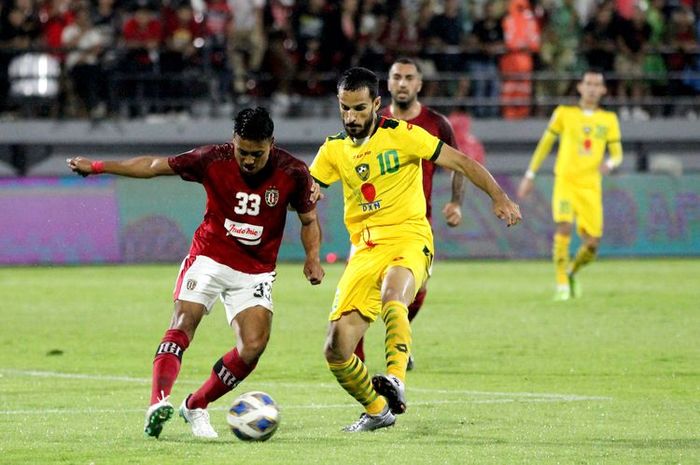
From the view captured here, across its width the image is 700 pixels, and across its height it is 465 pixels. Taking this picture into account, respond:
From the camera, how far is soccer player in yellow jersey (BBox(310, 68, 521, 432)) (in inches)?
338

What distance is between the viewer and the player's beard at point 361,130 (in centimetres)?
891

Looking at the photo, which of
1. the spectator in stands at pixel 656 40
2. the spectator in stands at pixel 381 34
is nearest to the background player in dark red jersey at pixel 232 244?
the spectator in stands at pixel 381 34

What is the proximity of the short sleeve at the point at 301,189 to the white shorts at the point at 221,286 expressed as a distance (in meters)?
0.47

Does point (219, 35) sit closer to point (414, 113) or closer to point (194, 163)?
point (414, 113)

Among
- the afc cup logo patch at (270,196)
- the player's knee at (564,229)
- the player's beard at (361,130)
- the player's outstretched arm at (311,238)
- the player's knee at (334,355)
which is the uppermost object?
the player's beard at (361,130)

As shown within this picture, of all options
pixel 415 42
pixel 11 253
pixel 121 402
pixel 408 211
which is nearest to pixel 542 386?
pixel 408 211

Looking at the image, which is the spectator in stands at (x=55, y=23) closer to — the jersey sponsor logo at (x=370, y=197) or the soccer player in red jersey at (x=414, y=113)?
the soccer player in red jersey at (x=414, y=113)

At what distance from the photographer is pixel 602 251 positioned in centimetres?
2489

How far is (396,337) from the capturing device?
8.56m

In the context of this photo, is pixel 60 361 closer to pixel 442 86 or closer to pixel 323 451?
pixel 323 451

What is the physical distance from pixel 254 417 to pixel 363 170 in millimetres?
1862

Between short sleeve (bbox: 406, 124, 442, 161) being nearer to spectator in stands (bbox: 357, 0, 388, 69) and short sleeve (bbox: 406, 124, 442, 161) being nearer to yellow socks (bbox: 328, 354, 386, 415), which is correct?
yellow socks (bbox: 328, 354, 386, 415)

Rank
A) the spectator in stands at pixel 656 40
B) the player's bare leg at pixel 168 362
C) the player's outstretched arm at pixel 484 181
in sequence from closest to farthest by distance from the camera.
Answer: the player's bare leg at pixel 168 362 → the player's outstretched arm at pixel 484 181 → the spectator in stands at pixel 656 40

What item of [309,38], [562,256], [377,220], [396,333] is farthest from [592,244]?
[309,38]
